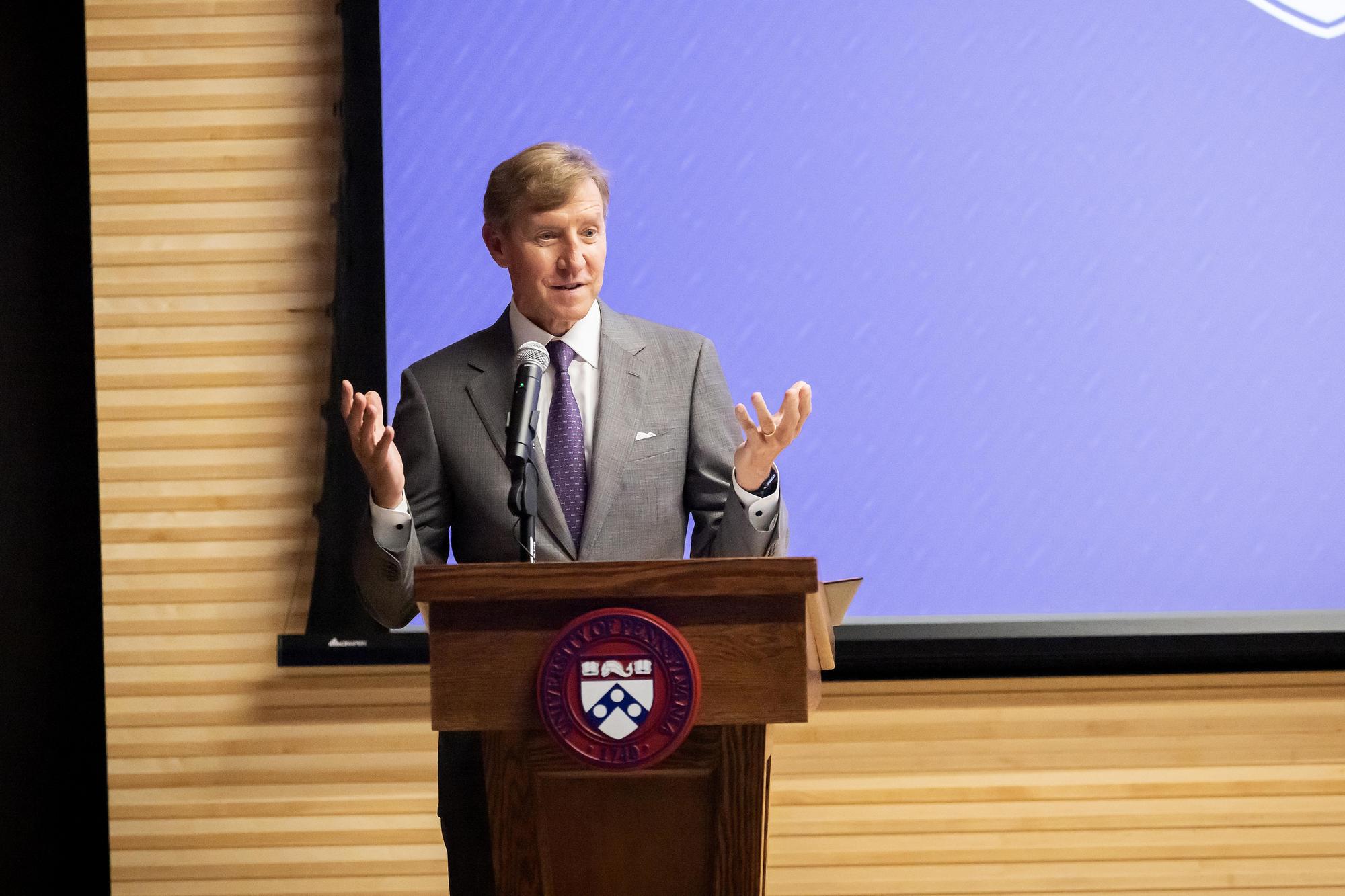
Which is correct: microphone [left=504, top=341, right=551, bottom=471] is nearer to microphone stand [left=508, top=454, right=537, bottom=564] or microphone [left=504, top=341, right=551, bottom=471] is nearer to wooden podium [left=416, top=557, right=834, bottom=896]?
microphone stand [left=508, top=454, right=537, bottom=564]

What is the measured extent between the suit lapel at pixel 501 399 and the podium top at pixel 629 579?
23.1 inches

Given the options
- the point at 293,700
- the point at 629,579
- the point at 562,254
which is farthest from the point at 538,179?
the point at 293,700

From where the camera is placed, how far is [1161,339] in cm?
318

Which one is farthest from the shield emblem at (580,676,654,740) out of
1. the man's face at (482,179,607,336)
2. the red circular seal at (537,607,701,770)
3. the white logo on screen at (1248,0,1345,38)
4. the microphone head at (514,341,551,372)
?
the white logo on screen at (1248,0,1345,38)

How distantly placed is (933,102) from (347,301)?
5.41 ft

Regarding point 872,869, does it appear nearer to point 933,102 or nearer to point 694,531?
point 694,531

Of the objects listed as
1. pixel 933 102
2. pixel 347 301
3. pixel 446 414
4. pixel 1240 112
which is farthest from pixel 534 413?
pixel 1240 112

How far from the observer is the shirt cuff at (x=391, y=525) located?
188 centimetres

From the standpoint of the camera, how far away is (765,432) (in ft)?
5.95

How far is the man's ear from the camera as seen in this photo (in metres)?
2.21

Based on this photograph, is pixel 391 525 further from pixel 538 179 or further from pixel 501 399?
pixel 538 179

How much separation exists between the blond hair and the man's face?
1cm

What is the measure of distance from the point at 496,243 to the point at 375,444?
60cm

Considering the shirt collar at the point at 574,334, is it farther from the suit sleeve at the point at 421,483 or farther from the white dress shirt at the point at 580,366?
the suit sleeve at the point at 421,483
